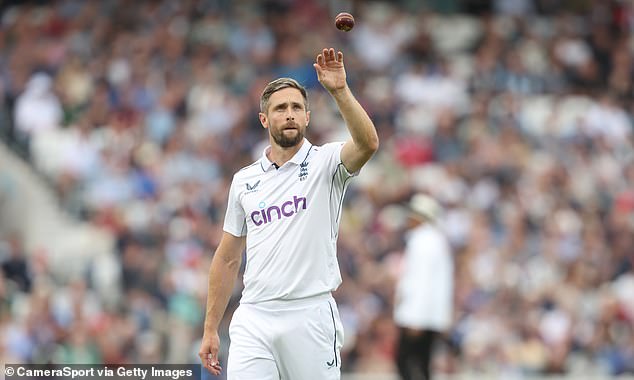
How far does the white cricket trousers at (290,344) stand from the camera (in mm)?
7508

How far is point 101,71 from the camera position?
20.5 metres

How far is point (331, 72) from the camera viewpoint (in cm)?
706

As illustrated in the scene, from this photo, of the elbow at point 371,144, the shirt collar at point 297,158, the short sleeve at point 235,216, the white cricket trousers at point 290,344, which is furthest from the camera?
the short sleeve at point 235,216

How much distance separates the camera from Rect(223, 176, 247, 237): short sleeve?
7871 mm

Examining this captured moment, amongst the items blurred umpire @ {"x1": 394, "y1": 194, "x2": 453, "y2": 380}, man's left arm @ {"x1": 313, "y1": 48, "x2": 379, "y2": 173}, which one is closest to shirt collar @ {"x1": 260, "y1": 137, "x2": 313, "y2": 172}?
man's left arm @ {"x1": 313, "y1": 48, "x2": 379, "y2": 173}

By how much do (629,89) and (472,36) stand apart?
2888 mm

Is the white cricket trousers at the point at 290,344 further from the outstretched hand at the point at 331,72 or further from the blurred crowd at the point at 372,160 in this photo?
the blurred crowd at the point at 372,160

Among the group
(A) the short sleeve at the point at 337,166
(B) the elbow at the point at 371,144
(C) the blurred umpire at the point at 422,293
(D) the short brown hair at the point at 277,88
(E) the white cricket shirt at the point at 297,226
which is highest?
(D) the short brown hair at the point at 277,88

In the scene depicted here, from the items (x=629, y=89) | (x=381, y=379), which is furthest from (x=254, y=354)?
(x=629, y=89)

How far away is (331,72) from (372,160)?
490 inches

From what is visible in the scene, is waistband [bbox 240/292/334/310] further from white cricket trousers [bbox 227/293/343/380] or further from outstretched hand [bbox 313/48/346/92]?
outstretched hand [bbox 313/48/346/92]

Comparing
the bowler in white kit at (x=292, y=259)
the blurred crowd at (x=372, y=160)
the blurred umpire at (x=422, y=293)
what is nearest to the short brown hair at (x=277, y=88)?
the bowler in white kit at (x=292, y=259)

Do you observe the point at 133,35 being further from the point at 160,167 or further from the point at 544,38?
the point at 544,38

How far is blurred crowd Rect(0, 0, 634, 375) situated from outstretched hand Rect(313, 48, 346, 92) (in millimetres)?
8880
